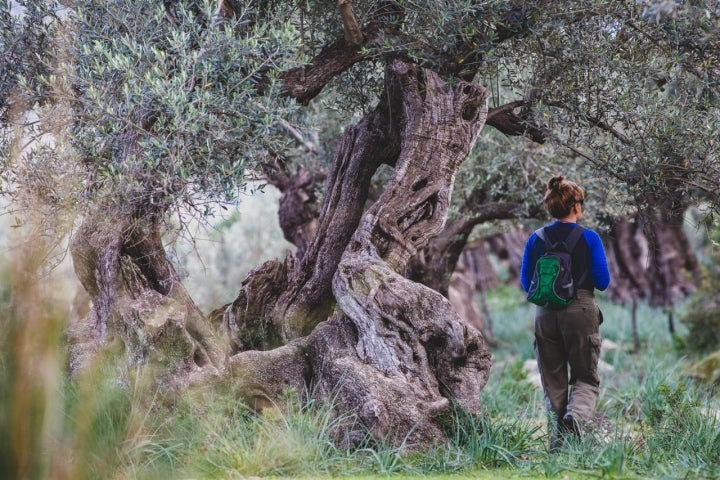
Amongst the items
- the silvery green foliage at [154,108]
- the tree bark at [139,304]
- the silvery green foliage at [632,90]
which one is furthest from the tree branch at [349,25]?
the tree bark at [139,304]

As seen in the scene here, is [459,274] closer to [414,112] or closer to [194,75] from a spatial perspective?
[414,112]

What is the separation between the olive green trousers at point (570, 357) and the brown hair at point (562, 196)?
693mm

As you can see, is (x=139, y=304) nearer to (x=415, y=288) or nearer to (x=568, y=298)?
(x=415, y=288)

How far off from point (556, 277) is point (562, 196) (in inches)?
26.8

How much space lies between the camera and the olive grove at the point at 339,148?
20.6 feet

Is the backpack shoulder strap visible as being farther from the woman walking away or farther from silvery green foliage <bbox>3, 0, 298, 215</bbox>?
silvery green foliage <bbox>3, 0, 298, 215</bbox>

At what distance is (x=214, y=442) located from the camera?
5680mm

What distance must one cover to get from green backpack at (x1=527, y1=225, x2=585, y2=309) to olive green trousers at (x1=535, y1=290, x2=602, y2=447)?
0.13 m

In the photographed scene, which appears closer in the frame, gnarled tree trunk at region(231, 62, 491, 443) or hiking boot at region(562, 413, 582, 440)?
gnarled tree trunk at region(231, 62, 491, 443)

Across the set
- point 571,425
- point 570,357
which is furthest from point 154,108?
point 571,425

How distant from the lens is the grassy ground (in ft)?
14.5

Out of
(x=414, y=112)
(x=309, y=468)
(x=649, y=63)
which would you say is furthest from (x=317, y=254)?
(x=649, y=63)

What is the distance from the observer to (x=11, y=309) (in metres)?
4.61

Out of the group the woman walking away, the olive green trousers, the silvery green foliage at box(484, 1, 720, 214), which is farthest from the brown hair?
the silvery green foliage at box(484, 1, 720, 214)
